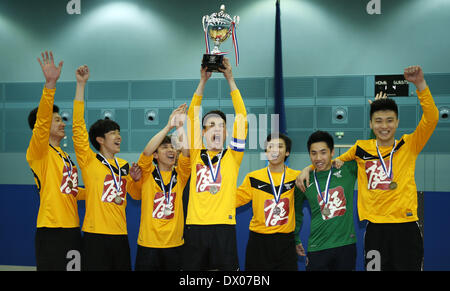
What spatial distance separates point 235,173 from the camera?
329 cm

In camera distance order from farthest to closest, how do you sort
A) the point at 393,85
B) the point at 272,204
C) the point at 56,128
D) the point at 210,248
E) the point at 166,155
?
the point at 393,85
the point at 56,128
the point at 166,155
the point at 272,204
the point at 210,248

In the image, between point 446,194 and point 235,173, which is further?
point 446,194

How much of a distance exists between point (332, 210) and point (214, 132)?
3.84ft

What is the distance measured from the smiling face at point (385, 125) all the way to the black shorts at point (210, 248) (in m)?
1.50

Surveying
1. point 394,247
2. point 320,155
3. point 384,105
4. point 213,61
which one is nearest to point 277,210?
point 320,155

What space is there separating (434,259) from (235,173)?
109 inches

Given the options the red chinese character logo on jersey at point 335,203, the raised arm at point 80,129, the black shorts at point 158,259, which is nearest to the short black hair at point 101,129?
the raised arm at point 80,129

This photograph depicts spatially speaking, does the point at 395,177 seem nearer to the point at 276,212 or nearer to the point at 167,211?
the point at 276,212

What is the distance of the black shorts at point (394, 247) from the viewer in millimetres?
3105

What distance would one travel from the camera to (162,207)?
3.40 metres

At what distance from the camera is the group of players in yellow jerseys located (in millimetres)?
3133

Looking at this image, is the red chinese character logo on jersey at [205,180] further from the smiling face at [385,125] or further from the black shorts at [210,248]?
the smiling face at [385,125]
